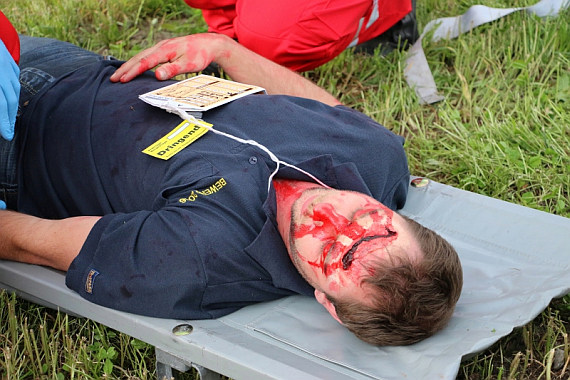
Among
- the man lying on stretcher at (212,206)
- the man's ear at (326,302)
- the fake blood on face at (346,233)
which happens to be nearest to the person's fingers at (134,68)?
the man lying on stretcher at (212,206)

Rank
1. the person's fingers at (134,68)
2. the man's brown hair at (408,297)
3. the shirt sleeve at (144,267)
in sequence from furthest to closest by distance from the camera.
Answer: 1. the person's fingers at (134,68)
2. the shirt sleeve at (144,267)
3. the man's brown hair at (408,297)

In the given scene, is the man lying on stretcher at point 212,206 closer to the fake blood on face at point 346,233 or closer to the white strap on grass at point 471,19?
the fake blood on face at point 346,233

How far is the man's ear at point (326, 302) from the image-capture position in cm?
Result: 215

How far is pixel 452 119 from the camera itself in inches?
140

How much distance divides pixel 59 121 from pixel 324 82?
1.68 meters

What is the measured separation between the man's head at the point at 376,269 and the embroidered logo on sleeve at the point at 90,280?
0.59 m

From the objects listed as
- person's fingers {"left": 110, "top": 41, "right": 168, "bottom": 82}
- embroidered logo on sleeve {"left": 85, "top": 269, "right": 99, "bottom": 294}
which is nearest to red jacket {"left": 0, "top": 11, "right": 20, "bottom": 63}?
person's fingers {"left": 110, "top": 41, "right": 168, "bottom": 82}

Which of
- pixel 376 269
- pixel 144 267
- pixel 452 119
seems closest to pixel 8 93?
pixel 144 267

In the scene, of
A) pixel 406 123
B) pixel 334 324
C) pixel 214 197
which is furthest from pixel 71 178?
pixel 406 123

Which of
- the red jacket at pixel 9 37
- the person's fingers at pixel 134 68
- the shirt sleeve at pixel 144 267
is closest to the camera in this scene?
the shirt sleeve at pixel 144 267

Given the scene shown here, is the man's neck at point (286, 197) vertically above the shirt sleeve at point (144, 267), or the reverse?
the man's neck at point (286, 197)

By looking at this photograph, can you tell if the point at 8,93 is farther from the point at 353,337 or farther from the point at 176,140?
the point at 353,337

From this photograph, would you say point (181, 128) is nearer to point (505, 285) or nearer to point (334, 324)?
point (334, 324)

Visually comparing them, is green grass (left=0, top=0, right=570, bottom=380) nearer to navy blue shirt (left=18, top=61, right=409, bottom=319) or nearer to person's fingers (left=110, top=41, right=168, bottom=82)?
navy blue shirt (left=18, top=61, right=409, bottom=319)
